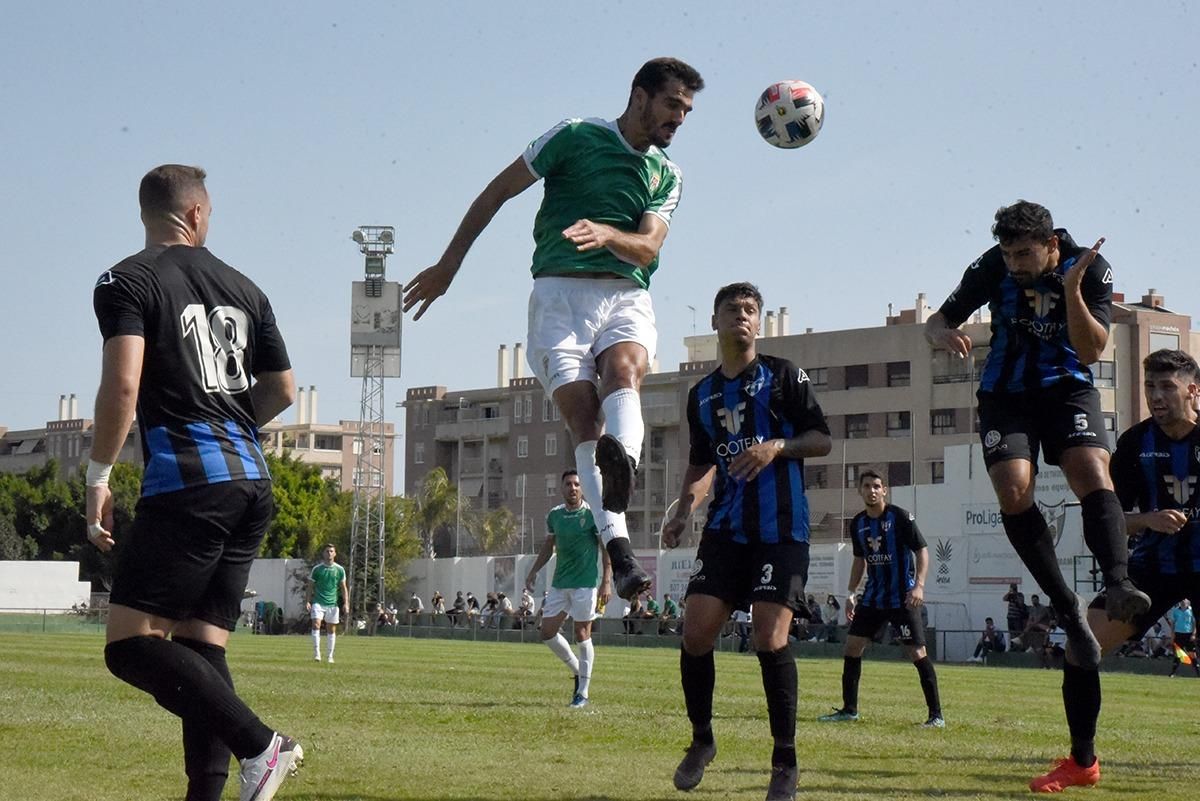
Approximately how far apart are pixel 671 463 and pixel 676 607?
6131 centimetres

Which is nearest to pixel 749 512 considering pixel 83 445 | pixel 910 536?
pixel 910 536

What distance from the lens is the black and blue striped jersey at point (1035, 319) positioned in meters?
8.54

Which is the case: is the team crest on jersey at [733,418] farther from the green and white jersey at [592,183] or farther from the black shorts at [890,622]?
the black shorts at [890,622]

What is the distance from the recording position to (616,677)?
2388 cm

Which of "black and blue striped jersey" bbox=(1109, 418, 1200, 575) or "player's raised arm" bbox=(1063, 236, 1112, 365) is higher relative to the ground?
"player's raised arm" bbox=(1063, 236, 1112, 365)

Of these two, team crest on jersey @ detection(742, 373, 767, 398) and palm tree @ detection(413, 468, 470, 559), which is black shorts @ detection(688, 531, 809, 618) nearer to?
team crest on jersey @ detection(742, 373, 767, 398)

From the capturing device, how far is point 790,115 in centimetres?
1038

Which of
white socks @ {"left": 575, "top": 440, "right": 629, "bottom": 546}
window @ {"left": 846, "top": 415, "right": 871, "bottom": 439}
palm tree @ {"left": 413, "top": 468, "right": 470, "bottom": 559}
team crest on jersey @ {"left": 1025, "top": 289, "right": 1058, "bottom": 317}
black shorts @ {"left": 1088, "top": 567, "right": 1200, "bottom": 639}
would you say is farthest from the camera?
palm tree @ {"left": 413, "top": 468, "right": 470, "bottom": 559}

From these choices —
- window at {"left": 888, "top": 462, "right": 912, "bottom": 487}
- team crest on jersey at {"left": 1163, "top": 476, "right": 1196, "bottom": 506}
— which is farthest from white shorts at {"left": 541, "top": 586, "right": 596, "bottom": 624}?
window at {"left": 888, "top": 462, "right": 912, "bottom": 487}

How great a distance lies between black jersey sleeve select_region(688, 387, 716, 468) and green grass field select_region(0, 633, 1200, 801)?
5.70 ft

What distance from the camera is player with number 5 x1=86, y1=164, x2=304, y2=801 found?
6.38m

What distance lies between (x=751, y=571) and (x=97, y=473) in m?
3.40

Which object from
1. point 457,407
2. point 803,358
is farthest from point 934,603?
point 457,407

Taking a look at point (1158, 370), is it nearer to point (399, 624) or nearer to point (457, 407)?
point (399, 624)
